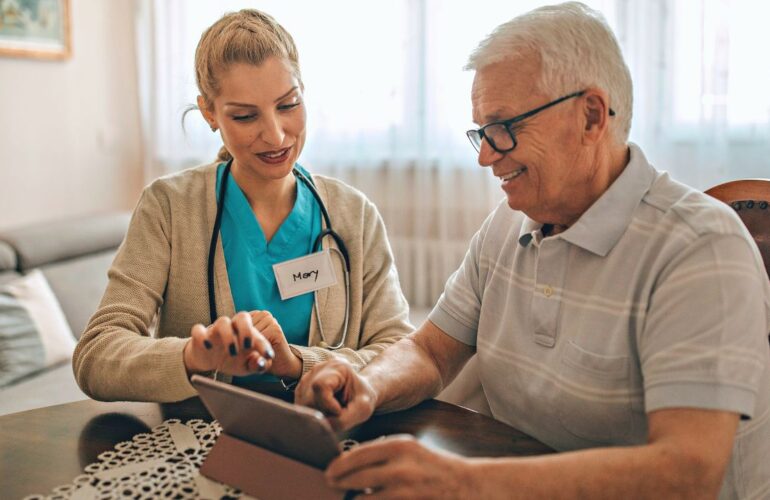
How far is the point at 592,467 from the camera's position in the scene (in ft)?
3.47

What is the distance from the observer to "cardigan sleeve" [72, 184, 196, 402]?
151cm

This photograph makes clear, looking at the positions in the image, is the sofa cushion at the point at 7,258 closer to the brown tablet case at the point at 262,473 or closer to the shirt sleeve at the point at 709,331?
the brown tablet case at the point at 262,473

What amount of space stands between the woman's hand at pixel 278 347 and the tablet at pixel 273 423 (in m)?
0.32

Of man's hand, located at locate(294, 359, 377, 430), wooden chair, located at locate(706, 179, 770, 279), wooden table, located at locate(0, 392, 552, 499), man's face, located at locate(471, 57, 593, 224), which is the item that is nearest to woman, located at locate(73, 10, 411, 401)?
wooden table, located at locate(0, 392, 552, 499)

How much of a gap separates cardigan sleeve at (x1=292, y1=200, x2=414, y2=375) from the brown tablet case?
1.87 ft

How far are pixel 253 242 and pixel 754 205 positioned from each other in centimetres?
109

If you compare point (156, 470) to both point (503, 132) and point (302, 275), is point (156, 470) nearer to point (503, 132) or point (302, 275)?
point (302, 275)

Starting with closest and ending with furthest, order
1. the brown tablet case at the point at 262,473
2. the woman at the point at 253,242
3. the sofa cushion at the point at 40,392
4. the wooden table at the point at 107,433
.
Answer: the brown tablet case at the point at 262,473, the wooden table at the point at 107,433, the woman at the point at 253,242, the sofa cushion at the point at 40,392

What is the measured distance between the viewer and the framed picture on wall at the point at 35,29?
3.53m

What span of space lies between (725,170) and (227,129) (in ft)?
7.04

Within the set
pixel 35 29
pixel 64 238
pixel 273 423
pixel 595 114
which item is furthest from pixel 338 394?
pixel 35 29

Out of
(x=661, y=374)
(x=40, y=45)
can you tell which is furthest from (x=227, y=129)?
(x=40, y=45)

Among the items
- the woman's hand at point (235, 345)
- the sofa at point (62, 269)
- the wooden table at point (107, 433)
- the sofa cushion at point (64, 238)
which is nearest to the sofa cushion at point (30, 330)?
the sofa at point (62, 269)

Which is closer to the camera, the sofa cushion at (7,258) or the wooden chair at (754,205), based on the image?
the wooden chair at (754,205)
